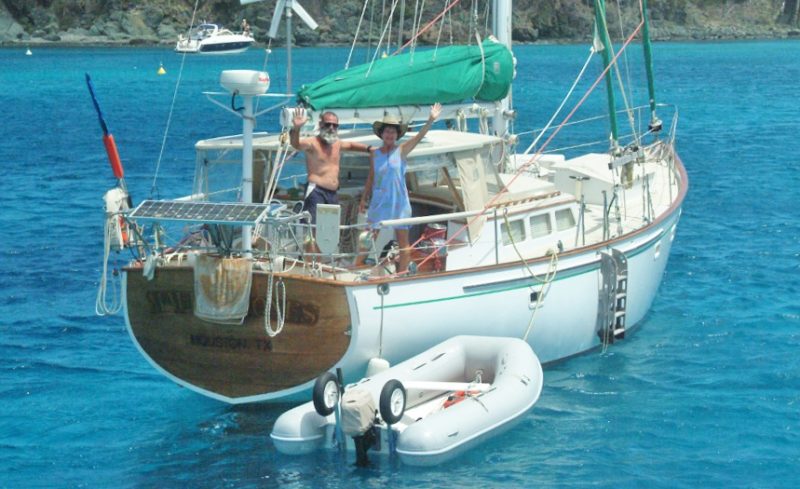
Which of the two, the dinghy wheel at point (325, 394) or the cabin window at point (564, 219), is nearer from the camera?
the dinghy wheel at point (325, 394)

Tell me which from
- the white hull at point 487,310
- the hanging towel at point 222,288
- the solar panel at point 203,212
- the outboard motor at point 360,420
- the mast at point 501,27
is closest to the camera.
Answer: the outboard motor at point 360,420

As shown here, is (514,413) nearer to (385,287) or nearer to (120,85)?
(385,287)

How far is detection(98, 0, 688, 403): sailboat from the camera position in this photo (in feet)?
42.4

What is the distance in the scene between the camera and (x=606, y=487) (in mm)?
12391

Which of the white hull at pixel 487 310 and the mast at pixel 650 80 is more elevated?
the mast at pixel 650 80

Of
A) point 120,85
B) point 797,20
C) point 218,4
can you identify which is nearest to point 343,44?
point 218,4

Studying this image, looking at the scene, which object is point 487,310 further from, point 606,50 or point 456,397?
point 606,50

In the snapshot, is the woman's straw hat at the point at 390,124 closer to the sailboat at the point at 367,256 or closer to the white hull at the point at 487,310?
the sailboat at the point at 367,256

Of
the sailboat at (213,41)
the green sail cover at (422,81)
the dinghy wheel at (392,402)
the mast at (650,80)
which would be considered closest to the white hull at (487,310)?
the dinghy wheel at (392,402)

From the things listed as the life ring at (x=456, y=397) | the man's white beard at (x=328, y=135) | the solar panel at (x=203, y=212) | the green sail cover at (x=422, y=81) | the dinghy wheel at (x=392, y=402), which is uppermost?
the green sail cover at (x=422, y=81)

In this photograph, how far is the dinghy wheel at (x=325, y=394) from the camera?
12.1 meters

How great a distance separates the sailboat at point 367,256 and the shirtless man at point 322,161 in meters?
0.32

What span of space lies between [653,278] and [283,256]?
6679 millimetres

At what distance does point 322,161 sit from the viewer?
1384 centimetres
